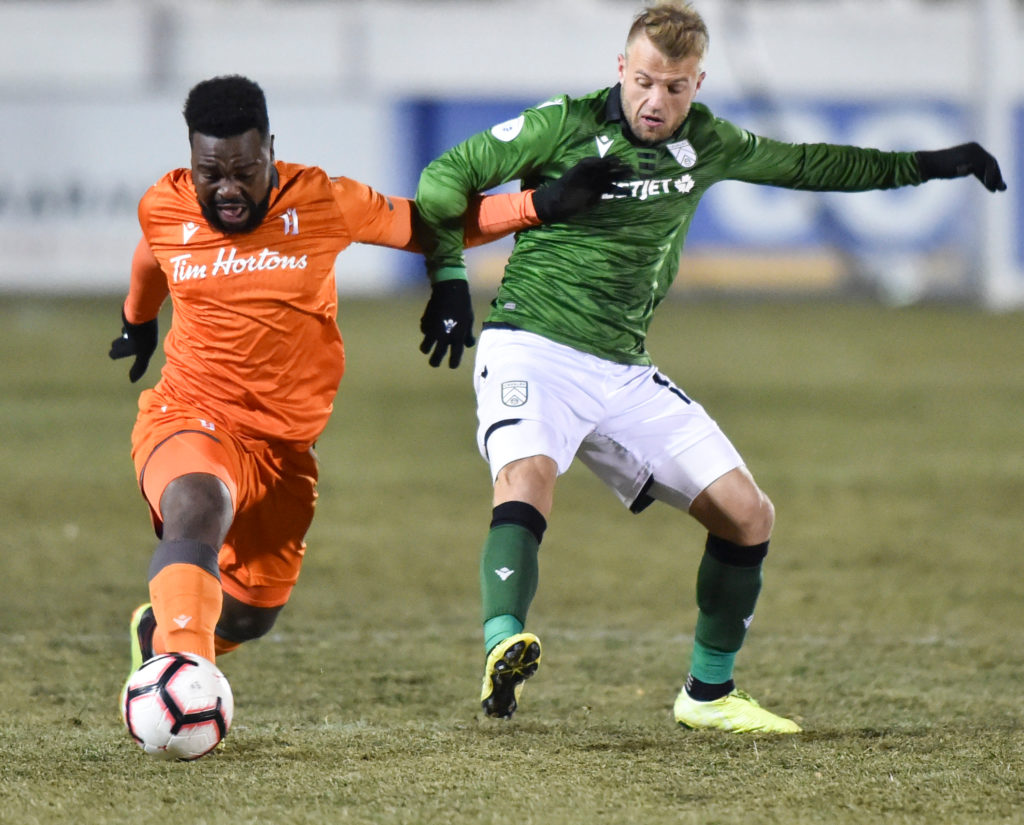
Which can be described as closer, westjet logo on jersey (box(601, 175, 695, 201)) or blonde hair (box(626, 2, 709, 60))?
blonde hair (box(626, 2, 709, 60))

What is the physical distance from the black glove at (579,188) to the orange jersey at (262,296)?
0.07 meters

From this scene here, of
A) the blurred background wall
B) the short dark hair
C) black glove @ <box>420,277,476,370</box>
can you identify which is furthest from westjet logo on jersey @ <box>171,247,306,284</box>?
the blurred background wall

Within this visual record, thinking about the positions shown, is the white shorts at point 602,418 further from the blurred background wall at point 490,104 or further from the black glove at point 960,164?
the blurred background wall at point 490,104

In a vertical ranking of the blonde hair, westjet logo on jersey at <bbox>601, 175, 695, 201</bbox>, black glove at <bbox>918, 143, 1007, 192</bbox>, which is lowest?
westjet logo on jersey at <bbox>601, 175, 695, 201</bbox>

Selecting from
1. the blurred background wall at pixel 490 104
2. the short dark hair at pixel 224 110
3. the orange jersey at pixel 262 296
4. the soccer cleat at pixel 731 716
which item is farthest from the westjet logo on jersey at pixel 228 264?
the blurred background wall at pixel 490 104

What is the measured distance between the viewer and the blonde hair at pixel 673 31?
470cm

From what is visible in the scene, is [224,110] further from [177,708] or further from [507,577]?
[177,708]

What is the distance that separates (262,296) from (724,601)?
1.81 metres

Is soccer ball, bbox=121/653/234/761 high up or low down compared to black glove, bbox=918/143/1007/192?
down

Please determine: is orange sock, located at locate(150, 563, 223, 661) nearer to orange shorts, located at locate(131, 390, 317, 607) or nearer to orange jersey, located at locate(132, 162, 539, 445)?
orange shorts, located at locate(131, 390, 317, 607)

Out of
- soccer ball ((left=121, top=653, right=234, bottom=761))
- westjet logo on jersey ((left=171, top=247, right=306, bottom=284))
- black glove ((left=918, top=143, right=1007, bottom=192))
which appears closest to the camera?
soccer ball ((left=121, top=653, right=234, bottom=761))

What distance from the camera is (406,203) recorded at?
16.6 feet

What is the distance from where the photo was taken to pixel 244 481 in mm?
4668

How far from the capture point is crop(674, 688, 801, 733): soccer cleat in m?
4.87
